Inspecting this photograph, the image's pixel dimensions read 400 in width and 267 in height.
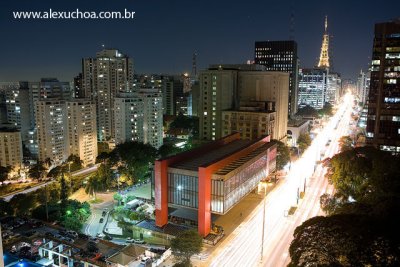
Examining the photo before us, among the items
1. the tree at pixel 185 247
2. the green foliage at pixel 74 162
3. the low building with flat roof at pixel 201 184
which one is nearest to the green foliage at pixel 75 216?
the low building with flat roof at pixel 201 184

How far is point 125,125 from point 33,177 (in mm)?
21492

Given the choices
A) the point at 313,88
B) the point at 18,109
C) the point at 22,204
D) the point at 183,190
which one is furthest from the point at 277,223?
the point at 313,88

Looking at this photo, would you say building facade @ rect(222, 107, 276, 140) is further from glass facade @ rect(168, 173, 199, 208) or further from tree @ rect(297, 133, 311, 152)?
glass facade @ rect(168, 173, 199, 208)

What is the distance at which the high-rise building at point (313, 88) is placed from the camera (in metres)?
171

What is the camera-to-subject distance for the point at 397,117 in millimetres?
65750

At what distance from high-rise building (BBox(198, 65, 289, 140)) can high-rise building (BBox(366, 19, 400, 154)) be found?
19.0 metres

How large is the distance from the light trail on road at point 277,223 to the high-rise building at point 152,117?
111ft

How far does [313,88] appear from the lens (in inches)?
6821

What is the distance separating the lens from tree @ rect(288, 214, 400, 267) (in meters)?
20.5

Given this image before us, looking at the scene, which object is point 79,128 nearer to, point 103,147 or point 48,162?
point 48,162

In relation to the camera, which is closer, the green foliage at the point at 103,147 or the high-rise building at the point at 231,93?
the high-rise building at the point at 231,93

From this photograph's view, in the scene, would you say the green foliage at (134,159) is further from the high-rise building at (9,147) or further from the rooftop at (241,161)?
the high-rise building at (9,147)

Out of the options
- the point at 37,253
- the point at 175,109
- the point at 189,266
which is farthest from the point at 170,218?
the point at 175,109

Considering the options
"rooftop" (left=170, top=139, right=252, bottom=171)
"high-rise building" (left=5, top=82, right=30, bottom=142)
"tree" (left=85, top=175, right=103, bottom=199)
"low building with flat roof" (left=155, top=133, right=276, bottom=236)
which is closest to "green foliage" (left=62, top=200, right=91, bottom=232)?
"tree" (left=85, top=175, right=103, bottom=199)
